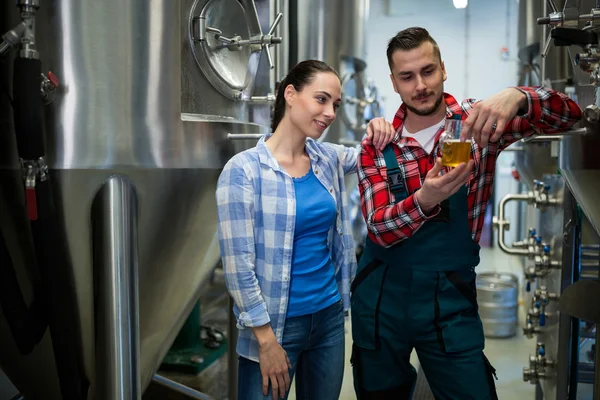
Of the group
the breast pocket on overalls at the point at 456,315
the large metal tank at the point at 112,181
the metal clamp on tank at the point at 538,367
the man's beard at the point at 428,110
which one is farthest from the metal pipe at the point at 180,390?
the man's beard at the point at 428,110

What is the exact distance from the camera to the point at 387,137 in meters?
1.65

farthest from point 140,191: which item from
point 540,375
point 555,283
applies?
point 540,375

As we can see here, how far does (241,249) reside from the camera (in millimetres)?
1557

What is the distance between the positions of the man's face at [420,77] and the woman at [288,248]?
13 centimetres

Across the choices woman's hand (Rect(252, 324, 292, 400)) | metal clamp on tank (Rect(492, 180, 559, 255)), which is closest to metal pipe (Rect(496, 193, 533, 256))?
metal clamp on tank (Rect(492, 180, 559, 255))

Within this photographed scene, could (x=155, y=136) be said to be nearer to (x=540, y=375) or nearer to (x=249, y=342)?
(x=249, y=342)

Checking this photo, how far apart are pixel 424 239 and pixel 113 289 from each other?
893 mm

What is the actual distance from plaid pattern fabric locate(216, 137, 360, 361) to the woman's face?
130 millimetres

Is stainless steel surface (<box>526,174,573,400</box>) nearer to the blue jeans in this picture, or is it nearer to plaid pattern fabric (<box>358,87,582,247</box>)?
plaid pattern fabric (<box>358,87,582,247</box>)

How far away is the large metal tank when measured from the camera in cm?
166

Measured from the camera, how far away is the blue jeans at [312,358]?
160cm

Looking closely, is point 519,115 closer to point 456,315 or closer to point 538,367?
point 456,315

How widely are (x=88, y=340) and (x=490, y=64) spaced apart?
657cm

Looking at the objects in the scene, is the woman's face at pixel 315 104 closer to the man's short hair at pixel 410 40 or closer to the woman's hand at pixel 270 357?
the man's short hair at pixel 410 40
